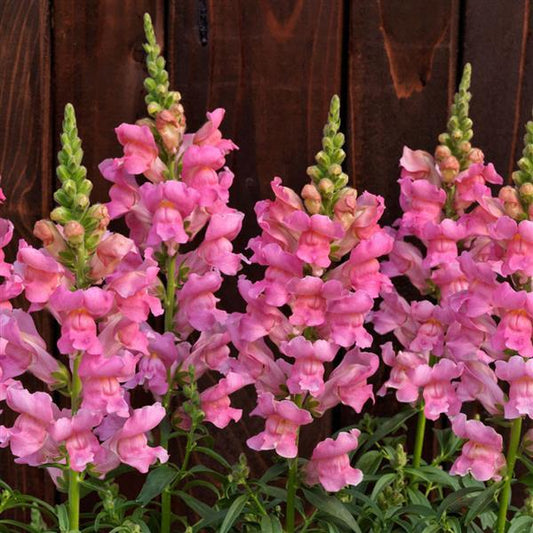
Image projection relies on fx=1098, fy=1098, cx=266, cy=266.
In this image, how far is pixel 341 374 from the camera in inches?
114

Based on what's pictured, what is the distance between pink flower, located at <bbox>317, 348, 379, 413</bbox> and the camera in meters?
2.87

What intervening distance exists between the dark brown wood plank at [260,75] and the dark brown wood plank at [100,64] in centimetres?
12

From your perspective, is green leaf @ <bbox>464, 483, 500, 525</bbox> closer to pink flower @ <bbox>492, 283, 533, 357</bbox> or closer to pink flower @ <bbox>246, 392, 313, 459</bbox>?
pink flower @ <bbox>492, 283, 533, 357</bbox>

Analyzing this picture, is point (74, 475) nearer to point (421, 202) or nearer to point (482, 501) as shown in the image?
point (482, 501)

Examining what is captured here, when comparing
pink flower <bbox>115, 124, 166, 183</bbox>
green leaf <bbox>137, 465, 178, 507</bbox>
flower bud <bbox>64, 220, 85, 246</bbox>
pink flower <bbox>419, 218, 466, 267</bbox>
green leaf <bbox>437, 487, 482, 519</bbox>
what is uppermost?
pink flower <bbox>115, 124, 166, 183</bbox>

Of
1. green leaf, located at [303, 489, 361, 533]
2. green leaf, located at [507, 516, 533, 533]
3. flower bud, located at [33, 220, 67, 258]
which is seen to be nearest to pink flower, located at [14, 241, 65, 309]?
flower bud, located at [33, 220, 67, 258]

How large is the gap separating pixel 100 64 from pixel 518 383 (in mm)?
1720

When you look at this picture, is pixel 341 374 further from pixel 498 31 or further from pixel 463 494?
pixel 498 31

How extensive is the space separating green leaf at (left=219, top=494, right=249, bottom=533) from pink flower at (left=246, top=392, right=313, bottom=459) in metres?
0.16

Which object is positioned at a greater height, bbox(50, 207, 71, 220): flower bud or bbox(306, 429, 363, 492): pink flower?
bbox(50, 207, 71, 220): flower bud

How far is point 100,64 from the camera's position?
11.8ft

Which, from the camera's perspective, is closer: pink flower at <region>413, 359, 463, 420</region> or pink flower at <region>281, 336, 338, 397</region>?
pink flower at <region>281, 336, 338, 397</region>

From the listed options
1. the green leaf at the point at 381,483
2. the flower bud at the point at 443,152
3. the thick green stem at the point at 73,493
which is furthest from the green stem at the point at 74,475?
the flower bud at the point at 443,152

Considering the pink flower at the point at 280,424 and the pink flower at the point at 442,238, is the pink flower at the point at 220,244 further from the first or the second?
the pink flower at the point at 442,238
